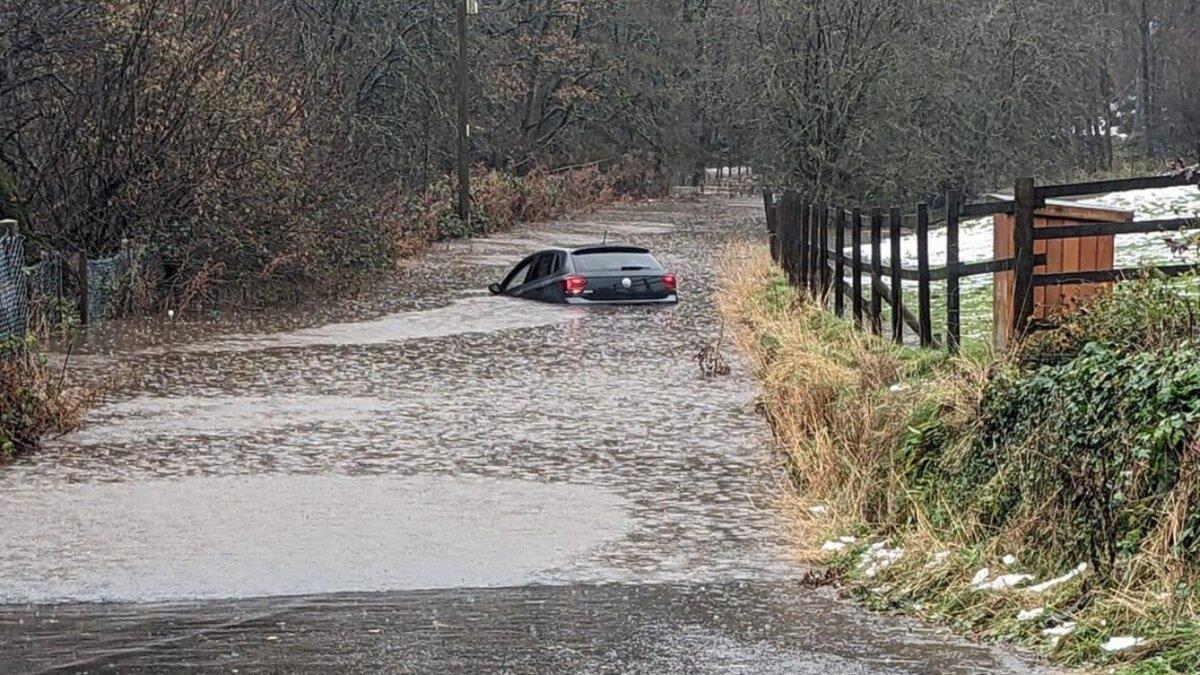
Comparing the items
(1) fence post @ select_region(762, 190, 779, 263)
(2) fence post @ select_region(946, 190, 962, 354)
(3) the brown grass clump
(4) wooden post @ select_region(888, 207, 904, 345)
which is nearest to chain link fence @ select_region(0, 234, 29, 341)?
(3) the brown grass clump

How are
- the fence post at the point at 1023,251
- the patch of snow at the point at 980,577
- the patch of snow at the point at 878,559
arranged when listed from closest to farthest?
1. the patch of snow at the point at 980,577
2. the patch of snow at the point at 878,559
3. the fence post at the point at 1023,251

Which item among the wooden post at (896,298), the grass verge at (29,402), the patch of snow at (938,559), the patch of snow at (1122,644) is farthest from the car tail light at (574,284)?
the patch of snow at (1122,644)

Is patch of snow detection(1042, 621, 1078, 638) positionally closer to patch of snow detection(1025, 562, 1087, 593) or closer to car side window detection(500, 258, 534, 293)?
patch of snow detection(1025, 562, 1087, 593)

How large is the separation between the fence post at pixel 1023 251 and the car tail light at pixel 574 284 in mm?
12761

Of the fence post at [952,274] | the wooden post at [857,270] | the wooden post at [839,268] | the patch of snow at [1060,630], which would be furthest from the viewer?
the wooden post at [839,268]

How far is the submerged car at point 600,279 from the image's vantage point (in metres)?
26.0

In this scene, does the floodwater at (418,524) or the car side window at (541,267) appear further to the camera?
the car side window at (541,267)

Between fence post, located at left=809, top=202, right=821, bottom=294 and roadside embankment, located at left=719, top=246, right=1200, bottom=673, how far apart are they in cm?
962

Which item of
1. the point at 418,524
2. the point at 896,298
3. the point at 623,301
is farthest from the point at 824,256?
the point at 418,524

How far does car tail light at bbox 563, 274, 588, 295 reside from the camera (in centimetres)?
2600

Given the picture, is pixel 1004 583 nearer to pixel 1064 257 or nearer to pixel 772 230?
pixel 1064 257

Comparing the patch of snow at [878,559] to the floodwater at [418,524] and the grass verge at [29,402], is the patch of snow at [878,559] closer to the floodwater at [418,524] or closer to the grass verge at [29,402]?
the floodwater at [418,524]

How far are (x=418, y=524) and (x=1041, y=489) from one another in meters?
3.90

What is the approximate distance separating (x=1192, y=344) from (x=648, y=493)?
4116 millimetres
